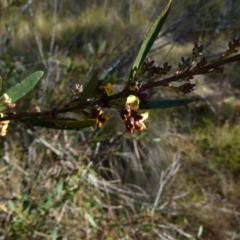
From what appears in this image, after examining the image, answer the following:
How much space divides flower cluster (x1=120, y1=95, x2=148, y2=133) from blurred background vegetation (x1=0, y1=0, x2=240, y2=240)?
37.1 inches

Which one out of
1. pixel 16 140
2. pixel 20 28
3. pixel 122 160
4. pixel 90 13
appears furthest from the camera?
pixel 90 13

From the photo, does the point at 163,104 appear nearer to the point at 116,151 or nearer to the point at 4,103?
the point at 4,103

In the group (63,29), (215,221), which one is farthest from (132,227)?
(63,29)

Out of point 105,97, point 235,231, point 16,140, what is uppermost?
point 105,97

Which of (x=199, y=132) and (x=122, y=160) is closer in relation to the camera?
(x=122, y=160)

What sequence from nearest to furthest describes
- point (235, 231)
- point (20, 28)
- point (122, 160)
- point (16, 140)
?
1. point (16, 140)
2. point (235, 231)
3. point (122, 160)
4. point (20, 28)

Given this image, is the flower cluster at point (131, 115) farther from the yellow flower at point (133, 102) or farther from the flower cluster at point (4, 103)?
the flower cluster at point (4, 103)

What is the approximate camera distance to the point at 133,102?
0.50 meters

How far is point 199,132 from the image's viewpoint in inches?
127

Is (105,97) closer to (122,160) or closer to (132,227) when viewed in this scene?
(132,227)

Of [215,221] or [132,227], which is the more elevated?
[132,227]

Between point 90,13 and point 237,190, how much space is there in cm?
257

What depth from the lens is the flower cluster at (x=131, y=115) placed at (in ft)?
1.60

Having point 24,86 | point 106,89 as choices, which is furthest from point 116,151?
point 106,89
